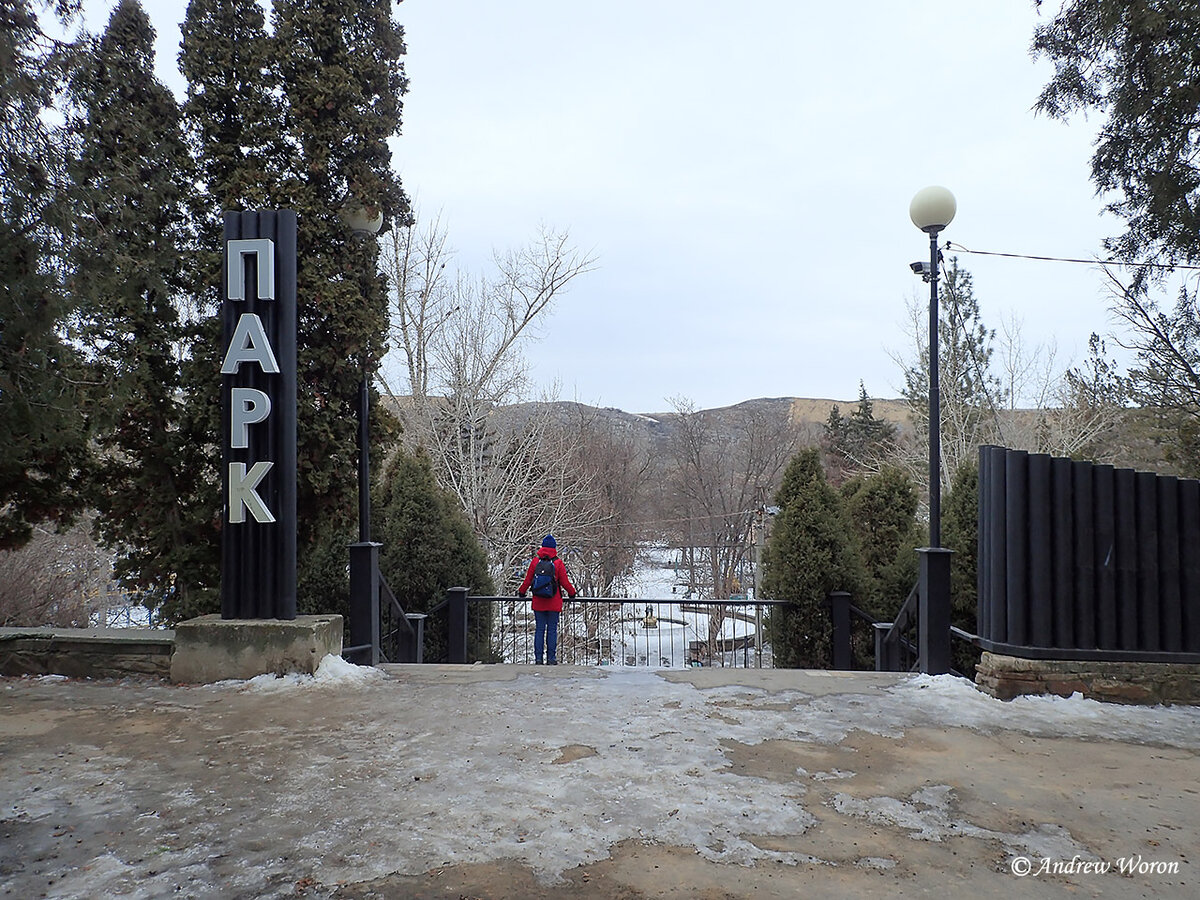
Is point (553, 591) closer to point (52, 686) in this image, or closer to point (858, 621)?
point (858, 621)

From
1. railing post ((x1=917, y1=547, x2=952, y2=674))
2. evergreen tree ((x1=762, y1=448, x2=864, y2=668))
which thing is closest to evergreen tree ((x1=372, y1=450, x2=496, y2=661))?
evergreen tree ((x1=762, y1=448, x2=864, y2=668))

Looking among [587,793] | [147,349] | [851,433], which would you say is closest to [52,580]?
[147,349]

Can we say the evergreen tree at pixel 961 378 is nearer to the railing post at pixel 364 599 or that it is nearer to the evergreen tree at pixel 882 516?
the evergreen tree at pixel 882 516

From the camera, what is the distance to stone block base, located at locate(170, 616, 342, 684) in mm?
6031

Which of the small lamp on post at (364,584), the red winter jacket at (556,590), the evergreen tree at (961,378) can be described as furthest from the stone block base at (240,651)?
the evergreen tree at (961,378)

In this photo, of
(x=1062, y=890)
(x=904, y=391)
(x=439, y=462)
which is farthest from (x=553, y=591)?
(x=904, y=391)

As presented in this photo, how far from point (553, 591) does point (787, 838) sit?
6040 millimetres

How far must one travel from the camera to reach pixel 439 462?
65.3 feet

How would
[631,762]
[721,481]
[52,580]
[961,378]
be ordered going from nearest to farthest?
1. [631,762]
2. [52,580]
3. [961,378]
4. [721,481]

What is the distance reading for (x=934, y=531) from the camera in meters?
6.72

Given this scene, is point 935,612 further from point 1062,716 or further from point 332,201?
point 332,201

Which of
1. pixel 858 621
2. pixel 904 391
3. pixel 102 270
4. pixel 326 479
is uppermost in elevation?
pixel 904 391

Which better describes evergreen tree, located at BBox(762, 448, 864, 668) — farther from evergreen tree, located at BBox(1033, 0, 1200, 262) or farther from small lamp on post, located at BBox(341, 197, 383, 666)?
small lamp on post, located at BBox(341, 197, 383, 666)

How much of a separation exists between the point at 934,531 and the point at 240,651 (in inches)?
227
